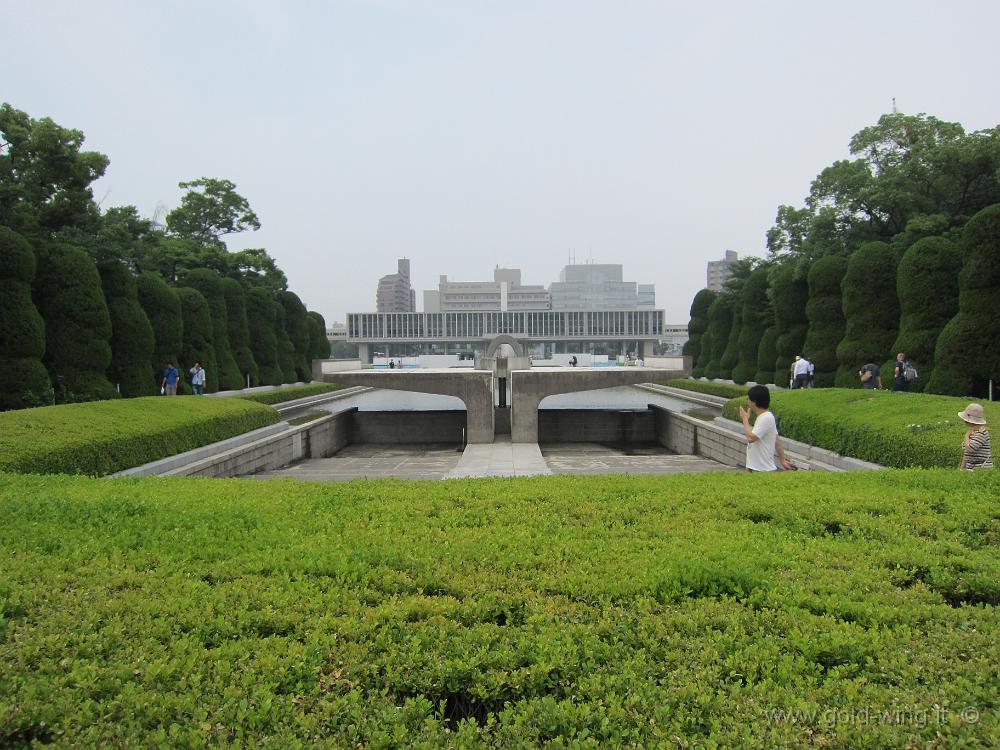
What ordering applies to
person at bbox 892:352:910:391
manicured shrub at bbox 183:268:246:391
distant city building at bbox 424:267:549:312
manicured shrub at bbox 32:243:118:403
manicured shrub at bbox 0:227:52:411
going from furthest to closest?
1. distant city building at bbox 424:267:549:312
2. manicured shrub at bbox 183:268:246:391
3. person at bbox 892:352:910:391
4. manicured shrub at bbox 32:243:118:403
5. manicured shrub at bbox 0:227:52:411

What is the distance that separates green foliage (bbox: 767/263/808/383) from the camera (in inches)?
886

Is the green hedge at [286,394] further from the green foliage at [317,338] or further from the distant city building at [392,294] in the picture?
the distant city building at [392,294]

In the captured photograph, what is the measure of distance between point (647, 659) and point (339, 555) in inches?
73.1

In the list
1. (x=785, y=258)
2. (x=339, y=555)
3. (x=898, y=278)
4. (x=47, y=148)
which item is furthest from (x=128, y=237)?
(x=785, y=258)

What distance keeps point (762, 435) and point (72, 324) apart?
15127 millimetres

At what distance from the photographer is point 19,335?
1305 centimetres

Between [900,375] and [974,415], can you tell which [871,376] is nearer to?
[900,375]

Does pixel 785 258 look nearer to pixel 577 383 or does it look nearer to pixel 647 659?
pixel 577 383

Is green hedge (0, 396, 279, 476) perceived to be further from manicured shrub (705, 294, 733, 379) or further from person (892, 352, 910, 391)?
manicured shrub (705, 294, 733, 379)

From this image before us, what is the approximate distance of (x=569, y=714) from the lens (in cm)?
222

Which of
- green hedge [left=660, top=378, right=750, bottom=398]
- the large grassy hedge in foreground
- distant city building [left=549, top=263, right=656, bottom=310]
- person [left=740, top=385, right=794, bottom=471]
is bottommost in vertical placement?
green hedge [left=660, top=378, right=750, bottom=398]

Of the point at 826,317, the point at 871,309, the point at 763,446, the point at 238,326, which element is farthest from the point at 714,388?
the point at 238,326

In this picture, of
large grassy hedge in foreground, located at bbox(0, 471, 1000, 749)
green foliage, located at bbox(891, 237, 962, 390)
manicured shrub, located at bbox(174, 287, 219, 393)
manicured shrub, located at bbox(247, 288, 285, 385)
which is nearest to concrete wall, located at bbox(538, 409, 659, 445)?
manicured shrub, located at bbox(247, 288, 285, 385)

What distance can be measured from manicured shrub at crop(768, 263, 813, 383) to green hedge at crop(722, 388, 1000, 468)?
9058 millimetres
